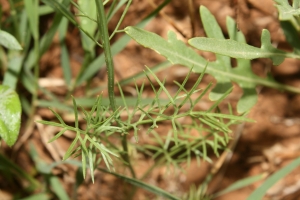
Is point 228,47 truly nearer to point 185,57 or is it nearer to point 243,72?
point 185,57

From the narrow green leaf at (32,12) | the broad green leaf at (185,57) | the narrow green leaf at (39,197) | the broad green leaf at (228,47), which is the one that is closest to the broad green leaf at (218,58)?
the broad green leaf at (185,57)

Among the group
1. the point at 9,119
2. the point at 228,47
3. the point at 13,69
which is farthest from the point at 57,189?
the point at 228,47

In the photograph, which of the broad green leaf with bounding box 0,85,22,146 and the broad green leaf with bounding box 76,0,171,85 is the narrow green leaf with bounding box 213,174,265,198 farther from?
the broad green leaf with bounding box 0,85,22,146

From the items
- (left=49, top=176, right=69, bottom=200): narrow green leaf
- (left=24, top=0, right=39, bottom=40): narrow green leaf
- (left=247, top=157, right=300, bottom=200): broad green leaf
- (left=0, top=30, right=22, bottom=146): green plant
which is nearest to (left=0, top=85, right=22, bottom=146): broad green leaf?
(left=0, top=30, right=22, bottom=146): green plant

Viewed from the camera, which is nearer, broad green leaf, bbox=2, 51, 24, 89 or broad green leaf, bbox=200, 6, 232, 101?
broad green leaf, bbox=200, 6, 232, 101

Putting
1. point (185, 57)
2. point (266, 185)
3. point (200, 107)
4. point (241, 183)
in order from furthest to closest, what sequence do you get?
point (200, 107) → point (241, 183) → point (266, 185) → point (185, 57)

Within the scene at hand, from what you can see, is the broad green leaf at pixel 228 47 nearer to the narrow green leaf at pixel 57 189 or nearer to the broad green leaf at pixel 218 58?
the broad green leaf at pixel 218 58

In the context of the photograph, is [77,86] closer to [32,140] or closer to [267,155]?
[32,140]
